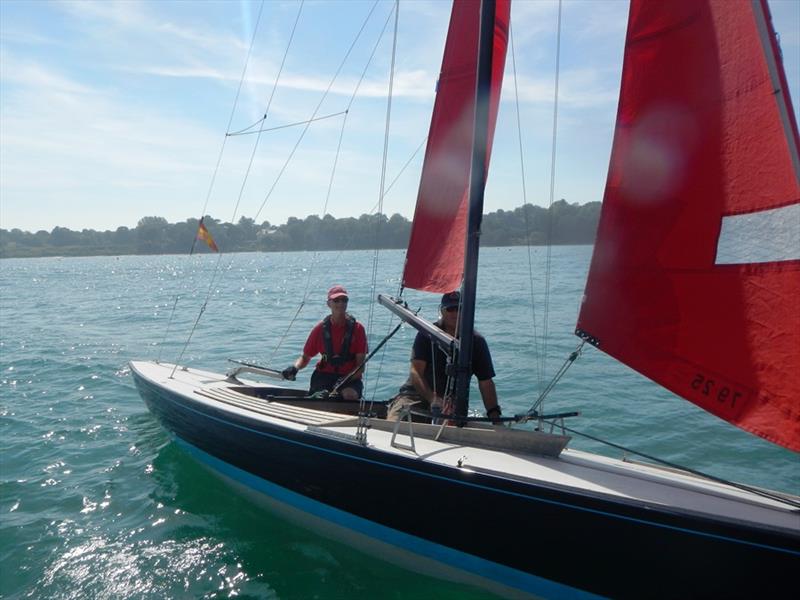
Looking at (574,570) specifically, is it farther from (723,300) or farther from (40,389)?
(40,389)

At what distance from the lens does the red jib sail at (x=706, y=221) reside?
122 inches

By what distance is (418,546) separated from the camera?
4215 mm

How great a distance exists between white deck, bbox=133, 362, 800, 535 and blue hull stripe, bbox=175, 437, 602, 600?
60cm

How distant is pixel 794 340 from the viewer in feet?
10.0

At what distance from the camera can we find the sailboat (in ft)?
10.2

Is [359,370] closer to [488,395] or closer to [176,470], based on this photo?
[488,395]

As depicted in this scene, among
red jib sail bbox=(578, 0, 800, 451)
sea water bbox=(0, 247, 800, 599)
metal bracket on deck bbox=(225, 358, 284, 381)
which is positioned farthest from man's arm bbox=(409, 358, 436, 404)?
red jib sail bbox=(578, 0, 800, 451)

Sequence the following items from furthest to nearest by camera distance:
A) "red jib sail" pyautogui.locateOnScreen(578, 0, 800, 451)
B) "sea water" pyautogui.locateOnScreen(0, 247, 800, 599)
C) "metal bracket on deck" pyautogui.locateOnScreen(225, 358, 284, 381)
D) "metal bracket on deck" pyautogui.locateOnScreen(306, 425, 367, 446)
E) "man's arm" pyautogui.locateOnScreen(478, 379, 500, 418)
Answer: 1. "metal bracket on deck" pyautogui.locateOnScreen(225, 358, 284, 381)
2. "man's arm" pyautogui.locateOnScreen(478, 379, 500, 418)
3. "sea water" pyautogui.locateOnScreen(0, 247, 800, 599)
4. "metal bracket on deck" pyautogui.locateOnScreen(306, 425, 367, 446)
5. "red jib sail" pyautogui.locateOnScreen(578, 0, 800, 451)

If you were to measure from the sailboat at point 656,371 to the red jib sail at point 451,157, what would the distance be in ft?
1.42

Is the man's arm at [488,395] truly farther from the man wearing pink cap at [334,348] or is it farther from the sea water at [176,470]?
the man wearing pink cap at [334,348]

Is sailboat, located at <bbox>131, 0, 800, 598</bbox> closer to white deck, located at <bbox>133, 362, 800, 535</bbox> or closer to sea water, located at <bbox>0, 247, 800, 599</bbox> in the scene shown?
white deck, located at <bbox>133, 362, 800, 535</bbox>

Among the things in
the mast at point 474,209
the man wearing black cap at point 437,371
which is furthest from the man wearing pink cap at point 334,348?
the mast at point 474,209

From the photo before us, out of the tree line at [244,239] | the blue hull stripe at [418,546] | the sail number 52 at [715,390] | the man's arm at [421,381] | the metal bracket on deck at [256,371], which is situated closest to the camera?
the sail number 52 at [715,390]

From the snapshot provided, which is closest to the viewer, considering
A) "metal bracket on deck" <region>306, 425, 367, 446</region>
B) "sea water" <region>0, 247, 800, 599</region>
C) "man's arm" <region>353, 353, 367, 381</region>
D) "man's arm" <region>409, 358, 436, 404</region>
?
"metal bracket on deck" <region>306, 425, 367, 446</region>
